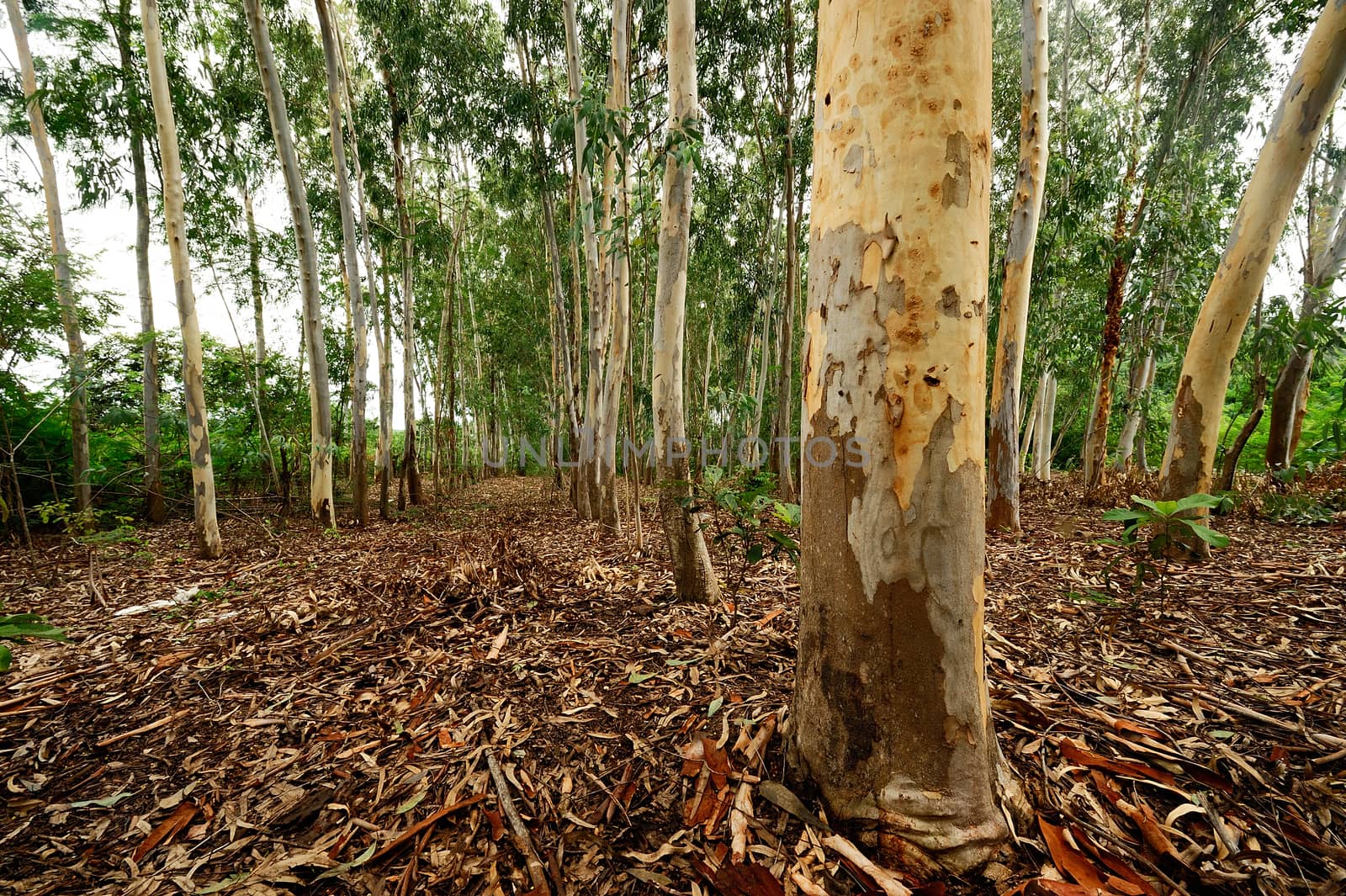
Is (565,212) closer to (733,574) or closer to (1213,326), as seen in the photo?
(733,574)

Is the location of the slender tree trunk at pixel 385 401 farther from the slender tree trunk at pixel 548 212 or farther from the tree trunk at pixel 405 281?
the slender tree trunk at pixel 548 212

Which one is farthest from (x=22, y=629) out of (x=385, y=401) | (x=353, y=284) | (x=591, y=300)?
(x=385, y=401)

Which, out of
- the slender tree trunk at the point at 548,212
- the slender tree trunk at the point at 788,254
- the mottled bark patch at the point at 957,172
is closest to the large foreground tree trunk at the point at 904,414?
the mottled bark patch at the point at 957,172

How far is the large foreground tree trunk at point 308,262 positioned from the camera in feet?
19.7

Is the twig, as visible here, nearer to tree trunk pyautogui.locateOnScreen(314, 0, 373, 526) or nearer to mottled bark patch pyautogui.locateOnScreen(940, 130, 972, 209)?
mottled bark patch pyautogui.locateOnScreen(940, 130, 972, 209)

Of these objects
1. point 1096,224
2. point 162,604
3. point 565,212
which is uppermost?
point 565,212

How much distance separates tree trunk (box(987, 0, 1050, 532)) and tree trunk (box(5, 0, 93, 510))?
448 inches

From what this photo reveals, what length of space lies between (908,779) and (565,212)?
41.7 feet

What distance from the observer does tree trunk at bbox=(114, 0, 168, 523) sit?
276 inches

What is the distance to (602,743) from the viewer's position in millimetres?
1937

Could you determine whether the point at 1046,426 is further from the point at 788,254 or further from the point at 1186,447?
the point at 1186,447

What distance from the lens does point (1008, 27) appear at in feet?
45.0

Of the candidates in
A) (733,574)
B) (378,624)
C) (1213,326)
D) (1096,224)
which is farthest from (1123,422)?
(378,624)

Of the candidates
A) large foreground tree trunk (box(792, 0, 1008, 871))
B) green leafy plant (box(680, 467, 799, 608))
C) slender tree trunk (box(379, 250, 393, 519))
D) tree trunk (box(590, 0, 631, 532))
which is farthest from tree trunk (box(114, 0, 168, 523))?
→ large foreground tree trunk (box(792, 0, 1008, 871))
